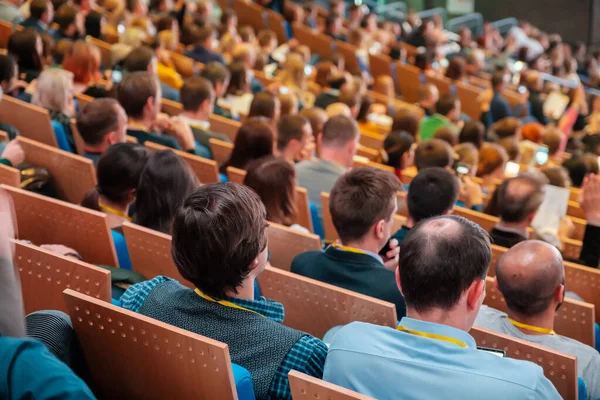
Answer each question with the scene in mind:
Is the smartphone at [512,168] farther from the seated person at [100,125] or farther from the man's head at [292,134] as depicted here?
the seated person at [100,125]

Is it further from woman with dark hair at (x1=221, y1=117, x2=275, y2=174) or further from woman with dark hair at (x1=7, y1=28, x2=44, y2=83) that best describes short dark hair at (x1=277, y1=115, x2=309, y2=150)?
woman with dark hair at (x1=7, y1=28, x2=44, y2=83)

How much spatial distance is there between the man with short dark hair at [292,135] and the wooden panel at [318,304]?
7.91ft

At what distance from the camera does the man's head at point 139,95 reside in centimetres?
492

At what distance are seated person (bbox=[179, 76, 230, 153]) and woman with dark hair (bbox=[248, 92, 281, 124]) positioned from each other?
32 cm

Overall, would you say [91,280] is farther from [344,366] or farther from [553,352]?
[553,352]

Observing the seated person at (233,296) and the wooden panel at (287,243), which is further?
the wooden panel at (287,243)

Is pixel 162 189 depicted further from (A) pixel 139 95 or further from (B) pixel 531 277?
(A) pixel 139 95

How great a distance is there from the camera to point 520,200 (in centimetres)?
398

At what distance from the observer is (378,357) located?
195cm

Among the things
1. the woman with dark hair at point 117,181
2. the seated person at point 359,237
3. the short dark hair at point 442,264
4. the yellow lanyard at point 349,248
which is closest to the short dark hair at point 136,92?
the woman with dark hair at point 117,181

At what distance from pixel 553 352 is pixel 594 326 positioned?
36.2 inches

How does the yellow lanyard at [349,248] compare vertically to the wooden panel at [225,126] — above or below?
above

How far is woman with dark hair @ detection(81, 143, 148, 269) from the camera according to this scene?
11.1 feet

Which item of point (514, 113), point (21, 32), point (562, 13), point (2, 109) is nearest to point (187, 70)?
point (21, 32)
